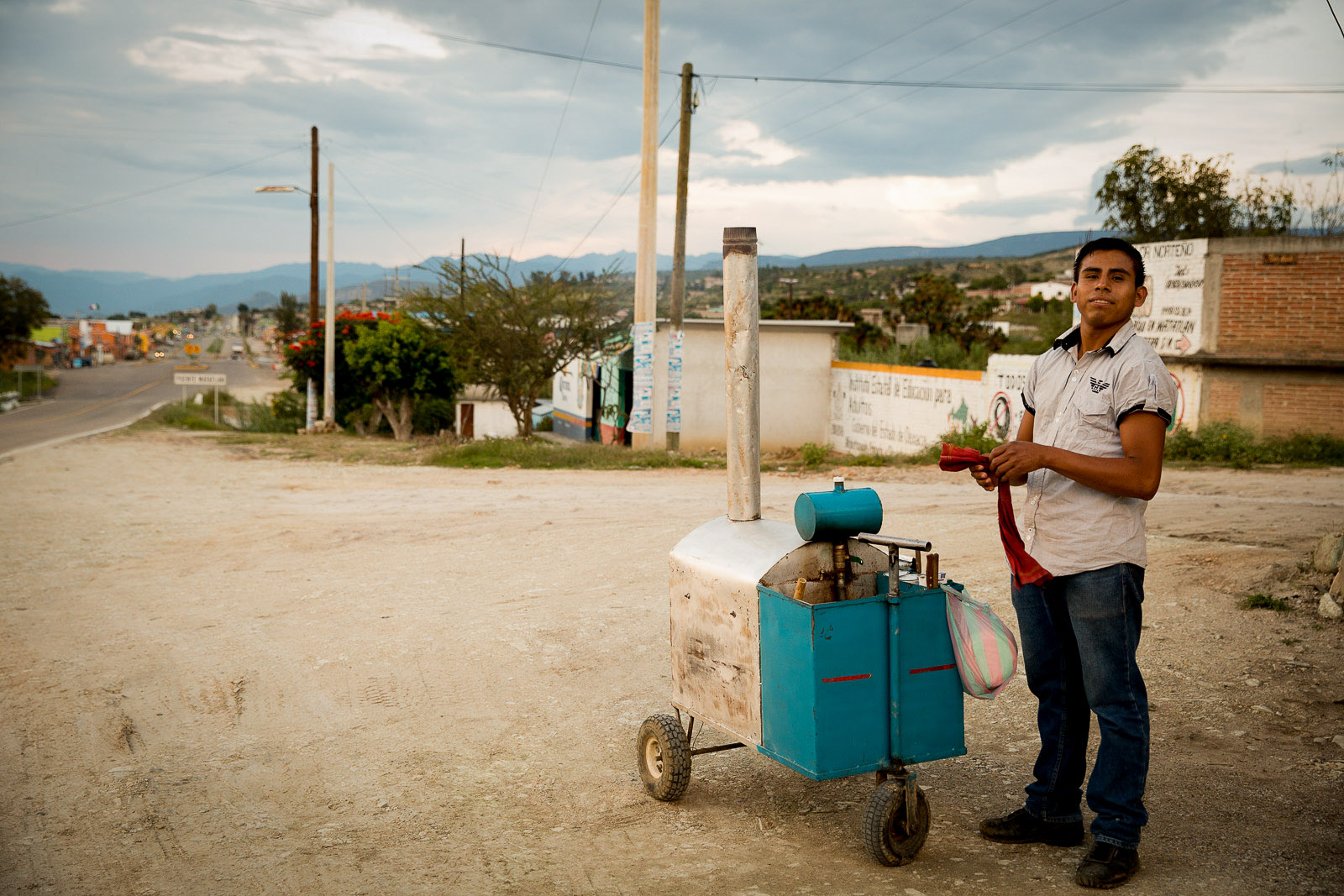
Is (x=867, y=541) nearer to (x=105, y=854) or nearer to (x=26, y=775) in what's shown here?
(x=105, y=854)

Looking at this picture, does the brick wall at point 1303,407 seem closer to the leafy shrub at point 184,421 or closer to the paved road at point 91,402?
the paved road at point 91,402

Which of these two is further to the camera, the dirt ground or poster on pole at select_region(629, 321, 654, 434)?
poster on pole at select_region(629, 321, 654, 434)

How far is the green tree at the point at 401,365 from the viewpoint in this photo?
2683 centimetres

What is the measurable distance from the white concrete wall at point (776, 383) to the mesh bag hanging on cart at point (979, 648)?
18.8 meters

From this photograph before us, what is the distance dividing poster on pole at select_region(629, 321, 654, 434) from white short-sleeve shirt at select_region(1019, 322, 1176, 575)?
1624cm

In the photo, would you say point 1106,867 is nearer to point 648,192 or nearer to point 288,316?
point 648,192

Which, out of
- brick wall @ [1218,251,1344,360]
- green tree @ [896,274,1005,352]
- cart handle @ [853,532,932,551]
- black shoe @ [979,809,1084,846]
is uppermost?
green tree @ [896,274,1005,352]

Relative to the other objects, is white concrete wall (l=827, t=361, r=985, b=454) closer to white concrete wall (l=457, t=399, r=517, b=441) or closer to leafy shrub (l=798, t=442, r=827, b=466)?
leafy shrub (l=798, t=442, r=827, b=466)

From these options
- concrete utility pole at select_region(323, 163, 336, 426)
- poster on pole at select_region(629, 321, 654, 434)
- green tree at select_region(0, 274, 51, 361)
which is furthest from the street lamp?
green tree at select_region(0, 274, 51, 361)

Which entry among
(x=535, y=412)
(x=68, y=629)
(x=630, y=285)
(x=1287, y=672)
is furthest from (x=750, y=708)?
(x=535, y=412)

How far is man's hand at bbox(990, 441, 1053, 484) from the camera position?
3.03 metres

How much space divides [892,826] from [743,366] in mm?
1784

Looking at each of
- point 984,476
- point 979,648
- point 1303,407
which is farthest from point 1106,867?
point 1303,407

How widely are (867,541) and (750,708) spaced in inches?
29.3
